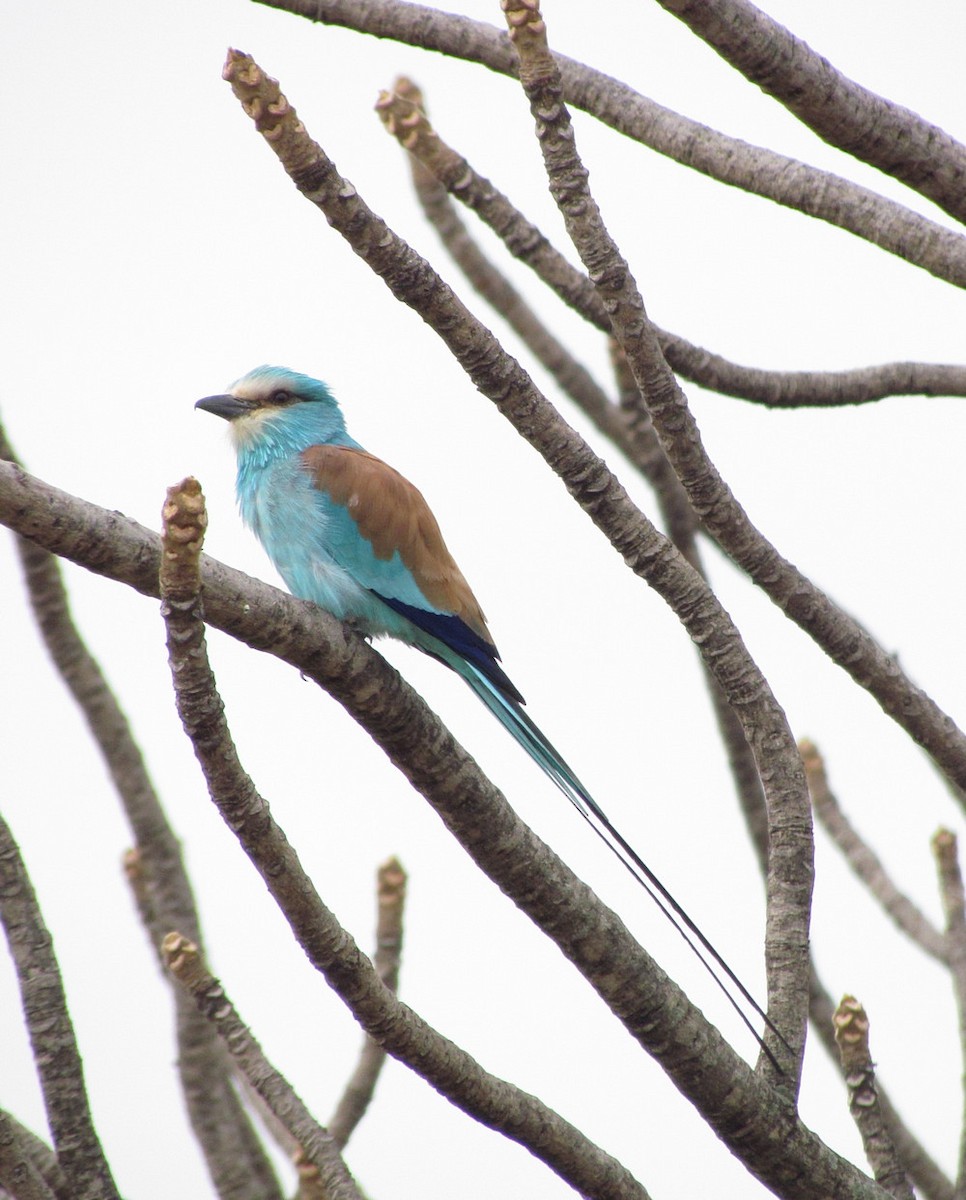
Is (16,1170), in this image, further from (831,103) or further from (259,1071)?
(831,103)

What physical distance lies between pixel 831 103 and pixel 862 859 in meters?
2.40

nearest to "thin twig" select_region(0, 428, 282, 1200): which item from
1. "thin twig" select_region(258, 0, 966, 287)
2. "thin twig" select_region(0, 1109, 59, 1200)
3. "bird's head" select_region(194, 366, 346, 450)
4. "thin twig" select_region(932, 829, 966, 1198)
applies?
"bird's head" select_region(194, 366, 346, 450)

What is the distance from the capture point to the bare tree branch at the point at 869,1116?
2.96m

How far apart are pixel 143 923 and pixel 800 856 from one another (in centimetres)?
194

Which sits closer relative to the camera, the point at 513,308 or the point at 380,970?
the point at 380,970

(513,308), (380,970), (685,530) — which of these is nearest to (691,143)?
(685,530)

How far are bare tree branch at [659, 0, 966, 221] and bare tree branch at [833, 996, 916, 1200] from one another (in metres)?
1.78

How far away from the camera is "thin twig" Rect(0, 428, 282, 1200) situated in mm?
3852

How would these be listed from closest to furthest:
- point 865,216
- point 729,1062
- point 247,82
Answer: point 247,82 < point 729,1062 < point 865,216

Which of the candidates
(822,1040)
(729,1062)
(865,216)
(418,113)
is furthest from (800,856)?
(418,113)

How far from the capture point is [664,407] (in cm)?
295

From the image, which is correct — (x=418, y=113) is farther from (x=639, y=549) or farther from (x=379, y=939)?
(x=379, y=939)

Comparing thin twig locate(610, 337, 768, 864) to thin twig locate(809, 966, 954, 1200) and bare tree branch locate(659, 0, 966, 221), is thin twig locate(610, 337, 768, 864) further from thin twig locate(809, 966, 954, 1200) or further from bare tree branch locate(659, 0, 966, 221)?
bare tree branch locate(659, 0, 966, 221)

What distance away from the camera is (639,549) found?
2945mm
